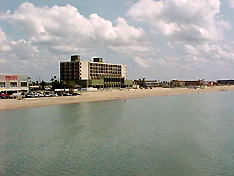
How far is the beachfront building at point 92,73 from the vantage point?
159250mm

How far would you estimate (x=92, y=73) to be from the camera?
554 feet

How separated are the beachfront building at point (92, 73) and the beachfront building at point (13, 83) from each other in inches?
2013

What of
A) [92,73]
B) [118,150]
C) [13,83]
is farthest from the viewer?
[92,73]

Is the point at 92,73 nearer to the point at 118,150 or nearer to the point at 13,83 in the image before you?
the point at 13,83

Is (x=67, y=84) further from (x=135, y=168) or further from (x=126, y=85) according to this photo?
(x=135, y=168)

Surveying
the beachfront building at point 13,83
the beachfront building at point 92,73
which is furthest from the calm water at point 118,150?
the beachfront building at point 92,73

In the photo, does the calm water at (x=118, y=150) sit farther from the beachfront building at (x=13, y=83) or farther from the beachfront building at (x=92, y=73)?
the beachfront building at (x=92, y=73)

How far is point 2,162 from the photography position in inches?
942

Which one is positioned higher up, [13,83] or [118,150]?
[13,83]

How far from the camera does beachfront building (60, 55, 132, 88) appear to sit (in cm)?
15925

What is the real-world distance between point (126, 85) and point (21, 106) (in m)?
113

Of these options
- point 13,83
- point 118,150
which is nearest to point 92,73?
point 13,83

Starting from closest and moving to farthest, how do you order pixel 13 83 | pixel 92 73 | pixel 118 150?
1. pixel 118 150
2. pixel 13 83
3. pixel 92 73

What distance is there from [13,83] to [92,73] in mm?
72786
